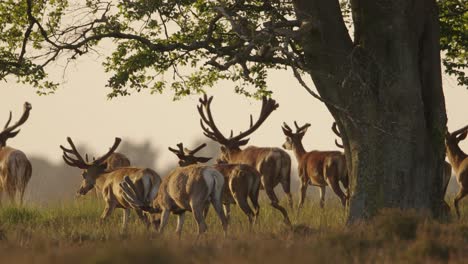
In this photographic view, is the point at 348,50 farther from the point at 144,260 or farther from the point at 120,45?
the point at 144,260

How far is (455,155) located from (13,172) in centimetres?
930

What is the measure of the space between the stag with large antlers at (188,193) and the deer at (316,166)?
5167mm

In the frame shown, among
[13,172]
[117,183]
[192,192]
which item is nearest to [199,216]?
[192,192]

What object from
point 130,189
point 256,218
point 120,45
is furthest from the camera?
point 120,45

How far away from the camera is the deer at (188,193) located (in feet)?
45.4

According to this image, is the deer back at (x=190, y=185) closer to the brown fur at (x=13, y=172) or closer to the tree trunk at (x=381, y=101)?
the tree trunk at (x=381, y=101)

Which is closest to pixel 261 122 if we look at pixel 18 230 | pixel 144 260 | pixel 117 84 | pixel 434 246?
pixel 117 84

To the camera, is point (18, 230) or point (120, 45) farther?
point (120, 45)

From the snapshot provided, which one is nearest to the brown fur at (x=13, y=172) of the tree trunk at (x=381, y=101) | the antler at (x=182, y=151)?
the antler at (x=182, y=151)

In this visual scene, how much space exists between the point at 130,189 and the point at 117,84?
3895mm

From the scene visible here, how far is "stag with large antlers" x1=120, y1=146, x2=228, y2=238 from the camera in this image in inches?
545

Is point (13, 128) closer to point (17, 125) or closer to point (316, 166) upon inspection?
point (17, 125)

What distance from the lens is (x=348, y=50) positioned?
15109 mm

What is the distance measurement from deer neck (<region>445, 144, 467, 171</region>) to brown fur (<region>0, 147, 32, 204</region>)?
8974mm
